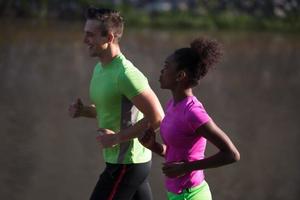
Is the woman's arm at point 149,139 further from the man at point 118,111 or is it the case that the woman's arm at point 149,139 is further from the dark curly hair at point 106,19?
the dark curly hair at point 106,19

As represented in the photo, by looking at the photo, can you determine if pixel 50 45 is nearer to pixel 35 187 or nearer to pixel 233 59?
pixel 233 59

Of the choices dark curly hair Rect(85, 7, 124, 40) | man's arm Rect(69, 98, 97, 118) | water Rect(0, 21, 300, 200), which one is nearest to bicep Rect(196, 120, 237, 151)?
dark curly hair Rect(85, 7, 124, 40)

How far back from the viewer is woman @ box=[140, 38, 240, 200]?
4.10 meters

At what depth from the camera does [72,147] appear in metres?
9.34

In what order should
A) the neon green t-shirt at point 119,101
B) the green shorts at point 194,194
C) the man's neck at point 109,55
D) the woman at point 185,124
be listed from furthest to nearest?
the man's neck at point 109,55, the neon green t-shirt at point 119,101, the green shorts at point 194,194, the woman at point 185,124

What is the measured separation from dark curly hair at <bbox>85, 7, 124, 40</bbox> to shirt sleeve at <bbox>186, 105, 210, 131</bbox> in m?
0.96

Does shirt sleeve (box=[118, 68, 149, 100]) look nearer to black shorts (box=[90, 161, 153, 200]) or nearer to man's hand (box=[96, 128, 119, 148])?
man's hand (box=[96, 128, 119, 148])

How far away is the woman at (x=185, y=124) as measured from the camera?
4.10m

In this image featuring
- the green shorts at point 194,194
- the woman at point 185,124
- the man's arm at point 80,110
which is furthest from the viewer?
the man's arm at point 80,110

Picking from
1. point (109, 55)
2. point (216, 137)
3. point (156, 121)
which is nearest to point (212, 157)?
point (216, 137)

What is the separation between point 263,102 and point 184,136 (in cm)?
884

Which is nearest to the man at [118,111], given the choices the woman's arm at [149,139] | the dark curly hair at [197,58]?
the woman's arm at [149,139]

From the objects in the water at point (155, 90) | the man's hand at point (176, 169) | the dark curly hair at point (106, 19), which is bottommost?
the water at point (155, 90)

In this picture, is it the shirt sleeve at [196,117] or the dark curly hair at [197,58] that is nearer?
the shirt sleeve at [196,117]
